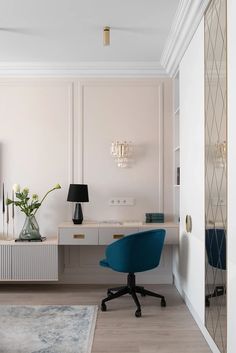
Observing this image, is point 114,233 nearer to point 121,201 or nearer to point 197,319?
point 121,201

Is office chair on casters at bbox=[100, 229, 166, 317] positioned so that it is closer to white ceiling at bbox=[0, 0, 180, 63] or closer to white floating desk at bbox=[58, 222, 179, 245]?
white floating desk at bbox=[58, 222, 179, 245]

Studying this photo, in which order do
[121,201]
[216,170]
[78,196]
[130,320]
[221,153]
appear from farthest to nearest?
[121,201]
[78,196]
[130,320]
[216,170]
[221,153]

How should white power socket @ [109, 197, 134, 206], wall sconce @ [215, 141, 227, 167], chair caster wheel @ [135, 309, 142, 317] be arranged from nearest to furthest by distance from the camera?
wall sconce @ [215, 141, 227, 167], chair caster wheel @ [135, 309, 142, 317], white power socket @ [109, 197, 134, 206]

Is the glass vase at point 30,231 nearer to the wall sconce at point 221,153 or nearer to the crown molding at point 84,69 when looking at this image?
the crown molding at point 84,69

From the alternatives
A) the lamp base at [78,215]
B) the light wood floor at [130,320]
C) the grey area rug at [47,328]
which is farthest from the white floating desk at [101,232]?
the grey area rug at [47,328]

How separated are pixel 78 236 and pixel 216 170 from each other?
205 cm

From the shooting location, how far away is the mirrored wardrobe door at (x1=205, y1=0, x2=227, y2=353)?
2.43 meters

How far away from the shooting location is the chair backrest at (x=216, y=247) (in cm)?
245

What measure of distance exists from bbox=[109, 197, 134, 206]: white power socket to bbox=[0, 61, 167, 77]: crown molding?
1.47 metres

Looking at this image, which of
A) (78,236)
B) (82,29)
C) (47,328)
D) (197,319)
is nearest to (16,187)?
(78,236)

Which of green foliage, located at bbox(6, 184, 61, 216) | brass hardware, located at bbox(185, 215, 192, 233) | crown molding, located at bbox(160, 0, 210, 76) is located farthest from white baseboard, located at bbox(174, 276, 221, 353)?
crown molding, located at bbox(160, 0, 210, 76)

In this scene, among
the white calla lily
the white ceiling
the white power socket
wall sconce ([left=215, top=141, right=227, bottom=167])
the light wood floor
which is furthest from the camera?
the white power socket

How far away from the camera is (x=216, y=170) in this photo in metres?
2.60

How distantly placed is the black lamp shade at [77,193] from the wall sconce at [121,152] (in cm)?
55
